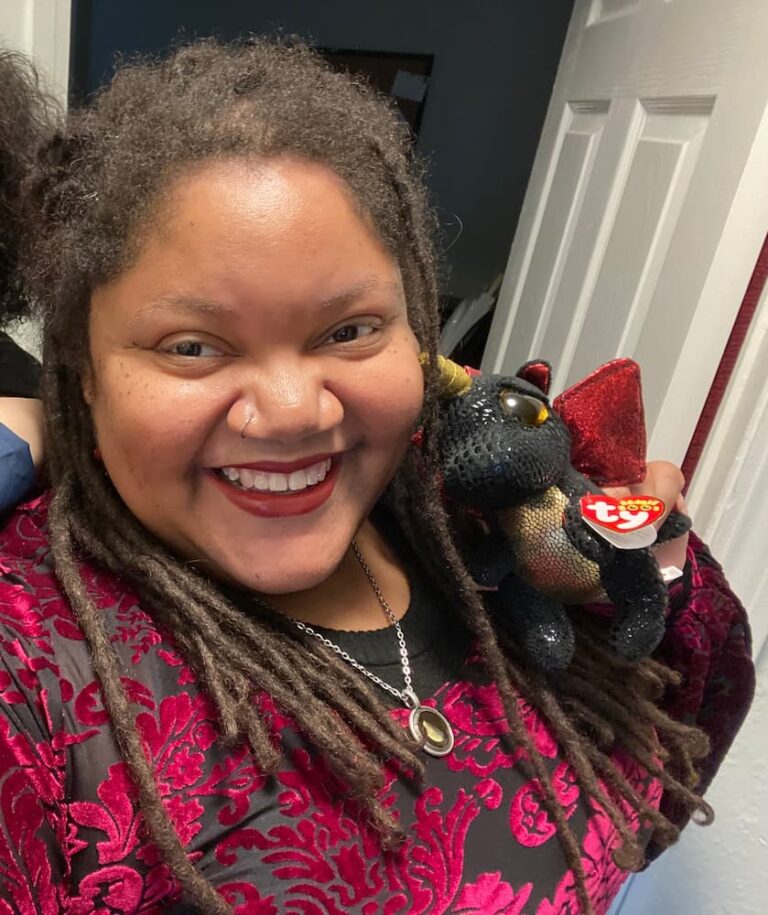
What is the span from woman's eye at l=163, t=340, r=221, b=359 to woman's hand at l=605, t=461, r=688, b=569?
1.23 ft

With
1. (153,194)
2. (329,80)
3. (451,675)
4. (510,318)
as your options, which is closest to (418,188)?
(329,80)

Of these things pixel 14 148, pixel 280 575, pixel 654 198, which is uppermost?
pixel 654 198

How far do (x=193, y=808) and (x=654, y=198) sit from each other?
99 cm

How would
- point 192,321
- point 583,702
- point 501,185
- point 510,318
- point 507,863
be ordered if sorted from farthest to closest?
point 501,185
point 510,318
point 583,702
point 507,863
point 192,321

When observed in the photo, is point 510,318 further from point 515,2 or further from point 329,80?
point 515,2

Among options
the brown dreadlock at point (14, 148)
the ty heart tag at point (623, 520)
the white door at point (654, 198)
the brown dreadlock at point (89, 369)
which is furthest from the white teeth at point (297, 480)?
the white door at point (654, 198)

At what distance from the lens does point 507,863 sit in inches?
23.4

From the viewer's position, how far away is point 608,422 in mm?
643

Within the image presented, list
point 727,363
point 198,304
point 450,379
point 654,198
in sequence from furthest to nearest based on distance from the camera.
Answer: point 654,198
point 727,363
point 450,379
point 198,304

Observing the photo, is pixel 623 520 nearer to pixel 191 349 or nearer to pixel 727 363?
pixel 191 349

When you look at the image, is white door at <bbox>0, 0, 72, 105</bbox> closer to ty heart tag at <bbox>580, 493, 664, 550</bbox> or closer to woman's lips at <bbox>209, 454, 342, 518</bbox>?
woman's lips at <bbox>209, 454, 342, 518</bbox>

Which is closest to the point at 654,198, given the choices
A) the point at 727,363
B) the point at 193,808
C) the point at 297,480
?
the point at 727,363

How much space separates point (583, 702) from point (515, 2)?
2.37 m

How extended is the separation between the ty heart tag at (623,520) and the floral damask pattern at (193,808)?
0.21 m
